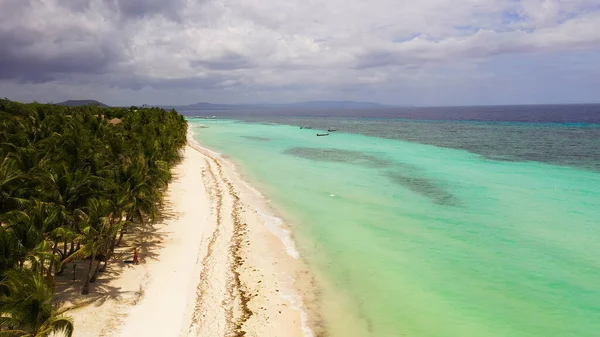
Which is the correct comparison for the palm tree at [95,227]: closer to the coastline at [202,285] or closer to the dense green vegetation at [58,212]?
the dense green vegetation at [58,212]

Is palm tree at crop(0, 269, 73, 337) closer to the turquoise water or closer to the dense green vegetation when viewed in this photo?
the dense green vegetation

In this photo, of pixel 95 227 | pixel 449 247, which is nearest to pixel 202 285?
pixel 95 227

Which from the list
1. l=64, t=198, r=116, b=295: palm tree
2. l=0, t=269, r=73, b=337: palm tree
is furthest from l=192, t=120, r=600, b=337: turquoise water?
l=64, t=198, r=116, b=295: palm tree

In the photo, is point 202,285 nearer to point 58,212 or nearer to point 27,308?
point 58,212

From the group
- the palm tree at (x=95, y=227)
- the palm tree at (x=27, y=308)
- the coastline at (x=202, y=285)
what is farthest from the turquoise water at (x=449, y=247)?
the palm tree at (x=95, y=227)

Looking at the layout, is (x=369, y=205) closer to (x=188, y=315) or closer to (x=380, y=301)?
(x=380, y=301)

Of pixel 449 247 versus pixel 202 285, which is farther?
pixel 449 247

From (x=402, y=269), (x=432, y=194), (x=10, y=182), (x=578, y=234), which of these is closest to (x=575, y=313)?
(x=402, y=269)

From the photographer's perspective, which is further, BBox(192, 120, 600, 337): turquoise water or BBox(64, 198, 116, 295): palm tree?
BBox(192, 120, 600, 337): turquoise water
